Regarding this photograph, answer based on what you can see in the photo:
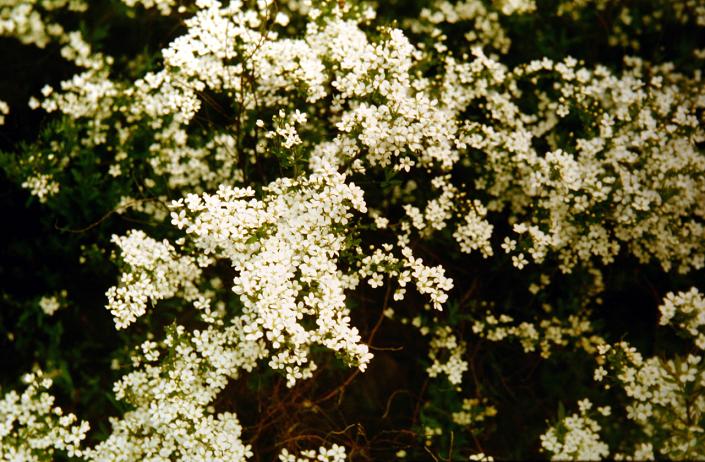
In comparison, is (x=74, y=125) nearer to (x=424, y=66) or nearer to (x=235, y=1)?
(x=235, y=1)

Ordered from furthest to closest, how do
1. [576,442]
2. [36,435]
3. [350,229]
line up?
[576,442] < [36,435] < [350,229]

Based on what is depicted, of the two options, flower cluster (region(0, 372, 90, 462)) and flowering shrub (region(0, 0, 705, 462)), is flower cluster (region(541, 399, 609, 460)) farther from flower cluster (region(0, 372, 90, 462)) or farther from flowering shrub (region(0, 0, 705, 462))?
flower cluster (region(0, 372, 90, 462))

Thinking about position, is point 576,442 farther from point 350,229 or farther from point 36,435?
point 36,435

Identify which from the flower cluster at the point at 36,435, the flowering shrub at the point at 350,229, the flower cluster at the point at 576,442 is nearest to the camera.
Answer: the flowering shrub at the point at 350,229

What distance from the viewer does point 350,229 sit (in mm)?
3887

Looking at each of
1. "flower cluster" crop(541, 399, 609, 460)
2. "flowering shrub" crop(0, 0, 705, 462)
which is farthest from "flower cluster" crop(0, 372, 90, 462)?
"flower cluster" crop(541, 399, 609, 460)

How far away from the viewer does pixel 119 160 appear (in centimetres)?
533

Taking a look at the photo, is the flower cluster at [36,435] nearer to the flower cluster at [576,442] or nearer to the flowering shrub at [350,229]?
the flowering shrub at [350,229]

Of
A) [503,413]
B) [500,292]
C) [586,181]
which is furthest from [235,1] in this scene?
[503,413]

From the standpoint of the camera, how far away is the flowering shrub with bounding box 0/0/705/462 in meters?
3.88

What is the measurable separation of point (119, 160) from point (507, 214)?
376 cm

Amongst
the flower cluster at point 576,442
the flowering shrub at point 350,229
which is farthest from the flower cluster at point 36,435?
the flower cluster at point 576,442

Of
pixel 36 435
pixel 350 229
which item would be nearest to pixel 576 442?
pixel 350 229

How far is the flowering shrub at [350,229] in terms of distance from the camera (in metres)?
3.88
